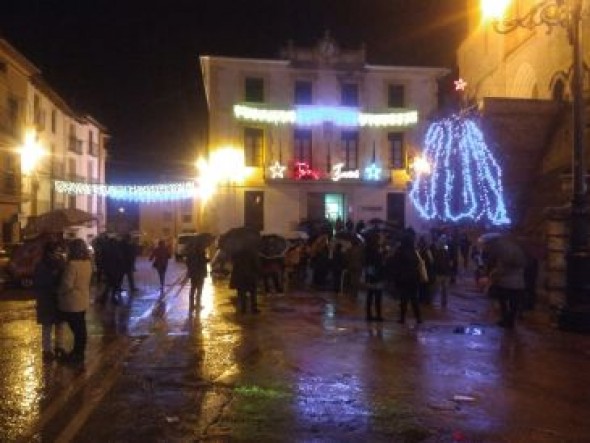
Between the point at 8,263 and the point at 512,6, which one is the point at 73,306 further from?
the point at 512,6

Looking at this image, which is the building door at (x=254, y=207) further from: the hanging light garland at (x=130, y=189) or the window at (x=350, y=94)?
the window at (x=350, y=94)

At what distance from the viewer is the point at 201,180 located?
39.4 metres

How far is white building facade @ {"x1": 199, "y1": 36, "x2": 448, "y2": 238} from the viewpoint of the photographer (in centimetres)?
3972

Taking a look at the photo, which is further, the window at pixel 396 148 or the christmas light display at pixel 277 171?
the window at pixel 396 148

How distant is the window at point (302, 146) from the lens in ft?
133

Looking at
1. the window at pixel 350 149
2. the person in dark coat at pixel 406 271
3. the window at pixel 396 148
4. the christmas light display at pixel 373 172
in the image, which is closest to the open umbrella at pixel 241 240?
the person in dark coat at pixel 406 271

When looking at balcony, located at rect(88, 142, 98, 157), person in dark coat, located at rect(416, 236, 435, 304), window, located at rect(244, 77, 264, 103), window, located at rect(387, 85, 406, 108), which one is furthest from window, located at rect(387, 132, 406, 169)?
person in dark coat, located at rect(416, 236, 435, 304)

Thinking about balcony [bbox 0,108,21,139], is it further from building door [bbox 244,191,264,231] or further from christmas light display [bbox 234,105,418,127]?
building door [bbox 244,191,264,231]

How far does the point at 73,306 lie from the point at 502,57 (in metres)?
29.8

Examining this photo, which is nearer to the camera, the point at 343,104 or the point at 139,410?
the point at 139,410

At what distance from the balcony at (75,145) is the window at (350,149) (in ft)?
60.2

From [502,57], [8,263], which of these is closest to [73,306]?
[8,263]

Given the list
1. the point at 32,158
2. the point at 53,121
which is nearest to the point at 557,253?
the point at 32,158

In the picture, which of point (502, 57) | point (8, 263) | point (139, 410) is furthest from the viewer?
point (502, 57)
